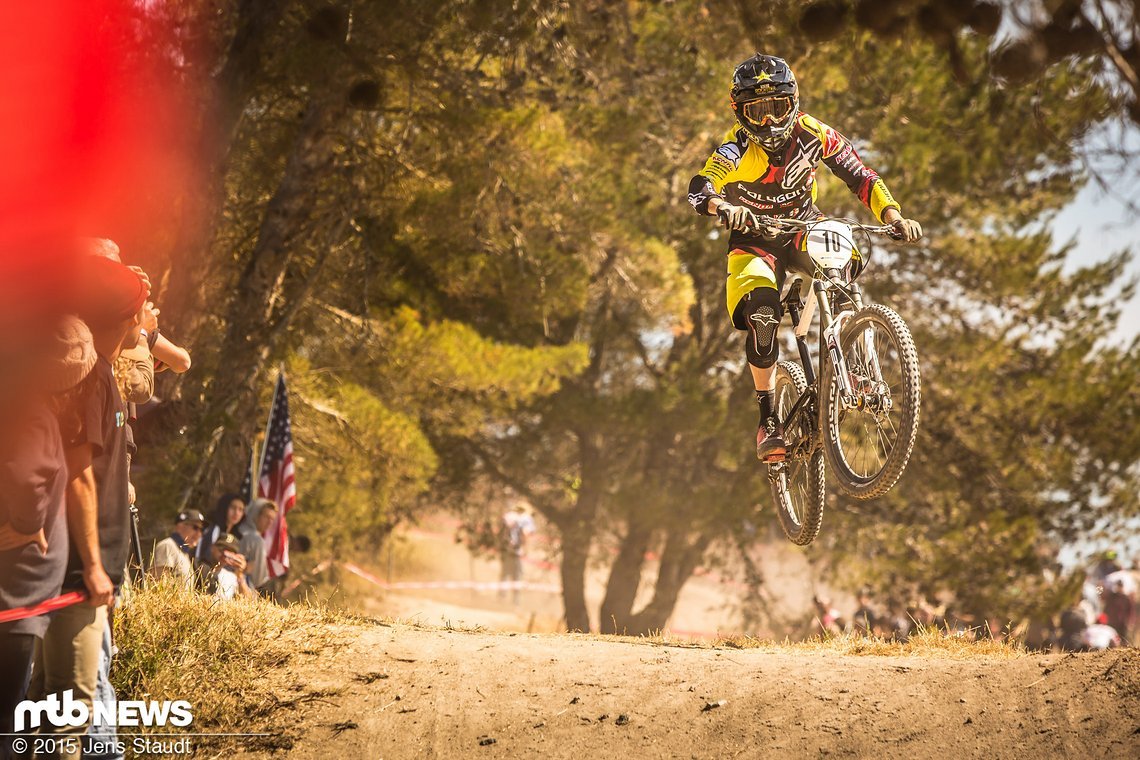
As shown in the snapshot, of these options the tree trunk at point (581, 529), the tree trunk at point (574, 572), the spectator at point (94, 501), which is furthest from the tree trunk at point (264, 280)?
the tree trunk at point (574, 572)

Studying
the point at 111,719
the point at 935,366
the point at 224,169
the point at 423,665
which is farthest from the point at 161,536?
the point at 935,366

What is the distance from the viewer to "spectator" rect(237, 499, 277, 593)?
1047 cm

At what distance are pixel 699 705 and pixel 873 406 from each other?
6.12 feet

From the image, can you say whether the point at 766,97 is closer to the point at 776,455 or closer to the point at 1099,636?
the point at 776,455

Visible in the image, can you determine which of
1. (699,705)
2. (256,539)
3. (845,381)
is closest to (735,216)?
(845,381)

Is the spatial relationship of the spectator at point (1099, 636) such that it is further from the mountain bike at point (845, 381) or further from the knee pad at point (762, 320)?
the knee pad at point (762, 320)

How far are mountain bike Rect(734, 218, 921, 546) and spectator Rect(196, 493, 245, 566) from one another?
5.65 meters

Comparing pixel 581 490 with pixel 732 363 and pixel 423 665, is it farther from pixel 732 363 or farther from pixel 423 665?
pixel 423 665

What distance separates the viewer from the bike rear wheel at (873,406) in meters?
6.12

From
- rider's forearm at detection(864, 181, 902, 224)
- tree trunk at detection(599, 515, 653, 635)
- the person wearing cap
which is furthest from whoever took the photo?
tree trunk at detection(599, 515, 653, 635)

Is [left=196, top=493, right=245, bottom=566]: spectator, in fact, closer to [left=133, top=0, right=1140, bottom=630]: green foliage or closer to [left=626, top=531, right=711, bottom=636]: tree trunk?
[left=133, top=0, right=1140, bottom=630]: green foliage

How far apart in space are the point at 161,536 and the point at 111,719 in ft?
28.5

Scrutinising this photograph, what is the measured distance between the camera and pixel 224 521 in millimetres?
10789

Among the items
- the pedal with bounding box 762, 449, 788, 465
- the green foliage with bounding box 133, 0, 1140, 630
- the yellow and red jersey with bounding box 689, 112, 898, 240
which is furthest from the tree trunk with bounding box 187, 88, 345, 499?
the pedal with bounding box 762, 449, 788, 465
